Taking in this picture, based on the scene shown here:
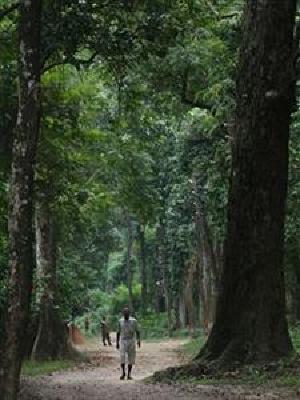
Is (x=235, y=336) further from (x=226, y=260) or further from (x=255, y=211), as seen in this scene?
(x=255, y=211)

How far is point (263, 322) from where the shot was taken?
1214 cm

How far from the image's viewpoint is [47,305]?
23.8 m

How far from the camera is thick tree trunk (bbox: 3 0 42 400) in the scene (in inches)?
328

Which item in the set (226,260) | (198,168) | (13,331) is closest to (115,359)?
(198,168)

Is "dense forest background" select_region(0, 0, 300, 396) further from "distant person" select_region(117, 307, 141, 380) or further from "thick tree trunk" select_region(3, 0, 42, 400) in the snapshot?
A: "distant person" select_region(117, 307, 141, 380)

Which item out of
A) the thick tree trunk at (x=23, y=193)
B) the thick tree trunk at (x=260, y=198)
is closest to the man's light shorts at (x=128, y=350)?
the thick tree trunk at (x=260, y=198)

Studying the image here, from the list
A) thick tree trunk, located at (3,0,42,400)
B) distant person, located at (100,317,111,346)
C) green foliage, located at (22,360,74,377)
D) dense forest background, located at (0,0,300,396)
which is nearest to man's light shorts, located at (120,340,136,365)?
dense forest background, located at (0,0,300,396)

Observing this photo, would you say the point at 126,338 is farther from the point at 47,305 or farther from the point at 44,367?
the point at 47,305

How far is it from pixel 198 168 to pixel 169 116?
18.5ft

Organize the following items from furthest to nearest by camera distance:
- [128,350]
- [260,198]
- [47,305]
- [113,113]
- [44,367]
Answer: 1. [47,305]
2. [113,113]
3. [44,367]
4. [128,350]
5. [260,198]

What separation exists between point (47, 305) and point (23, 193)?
51.3 feet

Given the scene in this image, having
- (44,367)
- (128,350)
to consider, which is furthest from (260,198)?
(44,367)

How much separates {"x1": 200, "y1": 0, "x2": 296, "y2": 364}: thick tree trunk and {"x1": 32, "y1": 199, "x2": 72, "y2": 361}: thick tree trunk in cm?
1165

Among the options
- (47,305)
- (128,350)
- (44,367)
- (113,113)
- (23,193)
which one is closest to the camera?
(23,193)
